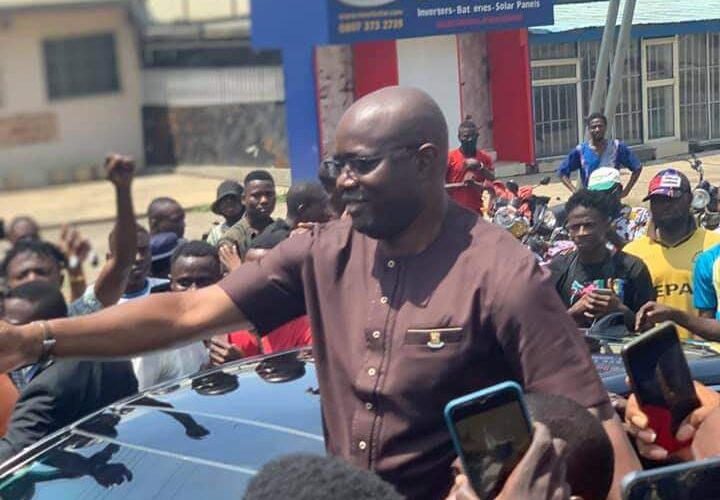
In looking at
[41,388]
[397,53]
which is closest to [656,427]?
[41,388]

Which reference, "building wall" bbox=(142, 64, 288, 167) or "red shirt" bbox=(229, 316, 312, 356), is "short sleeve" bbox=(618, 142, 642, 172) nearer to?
"red shirt" bbox=(229, 316, 312, 356)

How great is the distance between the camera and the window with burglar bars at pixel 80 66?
123 centimetres

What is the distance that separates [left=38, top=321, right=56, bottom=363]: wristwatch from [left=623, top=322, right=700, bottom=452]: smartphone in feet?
3.45

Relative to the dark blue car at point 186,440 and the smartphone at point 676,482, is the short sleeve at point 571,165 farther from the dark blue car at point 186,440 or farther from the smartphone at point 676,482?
the smartphone at point 676,482

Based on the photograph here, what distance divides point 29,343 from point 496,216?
21.0 ft

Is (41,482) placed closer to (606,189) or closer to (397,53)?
(606,189)

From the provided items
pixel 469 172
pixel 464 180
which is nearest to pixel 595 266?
pixel 464 180

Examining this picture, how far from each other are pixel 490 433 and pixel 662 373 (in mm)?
633

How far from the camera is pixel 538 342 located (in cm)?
219

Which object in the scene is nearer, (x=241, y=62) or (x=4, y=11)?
(x=4, y=11)

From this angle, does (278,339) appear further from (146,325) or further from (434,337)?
(434,337)

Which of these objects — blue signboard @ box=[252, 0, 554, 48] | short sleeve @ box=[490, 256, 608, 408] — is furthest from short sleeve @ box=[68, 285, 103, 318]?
blue signboard @ box=[252, 0, 554, 48]

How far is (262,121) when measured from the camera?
1.65 metres

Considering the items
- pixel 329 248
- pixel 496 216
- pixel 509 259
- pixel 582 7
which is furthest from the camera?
pixel 582 7
